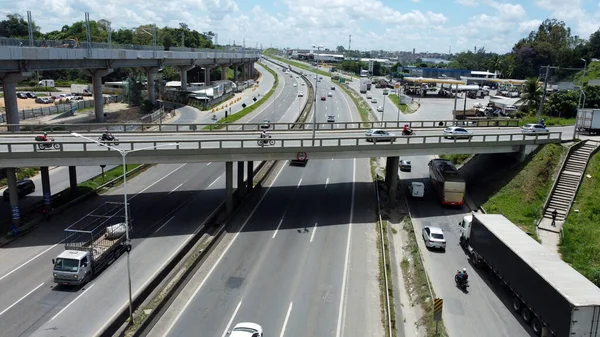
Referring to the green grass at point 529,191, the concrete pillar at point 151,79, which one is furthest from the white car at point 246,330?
the concrete pillar at point 151,79

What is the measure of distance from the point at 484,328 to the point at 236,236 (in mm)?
19353

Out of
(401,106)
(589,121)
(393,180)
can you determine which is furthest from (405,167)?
(401,106)

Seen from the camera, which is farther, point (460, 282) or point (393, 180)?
point (393, 180)

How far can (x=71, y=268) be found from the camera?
93.8 feet

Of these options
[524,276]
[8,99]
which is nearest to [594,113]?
[524,276]

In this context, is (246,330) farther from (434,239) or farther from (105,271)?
(434,239)

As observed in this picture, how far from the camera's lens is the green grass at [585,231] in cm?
3238

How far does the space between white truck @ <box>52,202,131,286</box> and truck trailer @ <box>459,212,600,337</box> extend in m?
21.4

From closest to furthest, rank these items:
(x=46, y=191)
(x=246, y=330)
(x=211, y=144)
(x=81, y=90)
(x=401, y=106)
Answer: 1. (x=246, y=330)
2. (x=46, y=191)
3. (x=211, y=144)
4. (x=401, y=106)
5. (x=81, y=90)

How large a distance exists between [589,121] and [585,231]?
2226 centimetres

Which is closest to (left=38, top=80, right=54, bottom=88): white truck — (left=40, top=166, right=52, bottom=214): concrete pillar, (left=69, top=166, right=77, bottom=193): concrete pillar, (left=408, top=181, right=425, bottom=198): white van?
(left=69, top=166, right=77, bottom=193): concrete pillar

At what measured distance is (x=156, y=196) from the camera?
47.0 metres

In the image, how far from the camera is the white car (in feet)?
74.9

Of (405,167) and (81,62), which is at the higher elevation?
(81,62)
